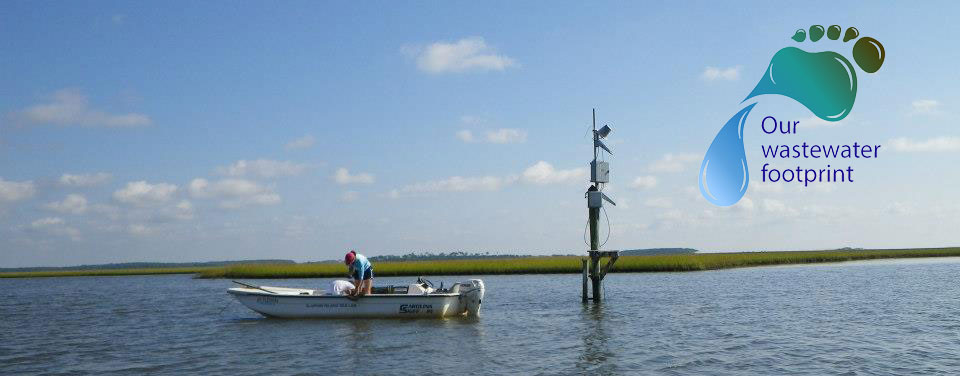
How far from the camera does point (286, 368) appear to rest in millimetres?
16438

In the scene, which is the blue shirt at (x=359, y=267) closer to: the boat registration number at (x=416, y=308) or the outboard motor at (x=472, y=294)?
the boat registration number at (x=416, y=308)

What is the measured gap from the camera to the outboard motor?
2526cm

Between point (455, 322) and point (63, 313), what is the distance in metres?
18.7

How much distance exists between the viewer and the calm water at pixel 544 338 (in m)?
16.2

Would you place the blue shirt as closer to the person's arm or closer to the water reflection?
the person's arm

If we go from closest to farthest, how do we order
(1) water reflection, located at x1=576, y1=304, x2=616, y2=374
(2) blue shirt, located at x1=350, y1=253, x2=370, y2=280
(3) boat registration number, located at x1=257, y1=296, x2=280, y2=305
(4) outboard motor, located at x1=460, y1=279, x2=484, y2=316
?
(1) water reflection, located at x1=576, y1=304, x2=616, y2=374
(2) blue shirt, located at x1=350, y1=253, x2=370, y2=280
(4) outboard motor, located at x1=460, y1=279, x2=484, y2=316
(3) boat registration number, located at x1=257, y1=296, x2=280, y2=305

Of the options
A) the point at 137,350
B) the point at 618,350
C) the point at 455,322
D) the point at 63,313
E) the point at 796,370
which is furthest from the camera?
the point at 63,313

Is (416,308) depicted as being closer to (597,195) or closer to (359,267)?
Result: (359,267)

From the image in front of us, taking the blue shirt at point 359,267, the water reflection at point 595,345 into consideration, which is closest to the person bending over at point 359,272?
the blue shirt at point 359,267

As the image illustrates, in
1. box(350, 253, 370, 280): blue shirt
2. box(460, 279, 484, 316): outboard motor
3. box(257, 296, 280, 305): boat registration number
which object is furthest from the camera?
box(257, 296, 280, 305): boat registration number

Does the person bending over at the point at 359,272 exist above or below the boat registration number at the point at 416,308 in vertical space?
above

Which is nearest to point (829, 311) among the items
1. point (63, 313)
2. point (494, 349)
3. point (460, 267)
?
point (494, 349)

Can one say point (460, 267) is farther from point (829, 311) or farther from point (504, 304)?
point (829, 311)

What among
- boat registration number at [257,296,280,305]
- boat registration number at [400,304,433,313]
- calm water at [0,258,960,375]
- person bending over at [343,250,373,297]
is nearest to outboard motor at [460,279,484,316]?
calm water at [0,258,960,375]
